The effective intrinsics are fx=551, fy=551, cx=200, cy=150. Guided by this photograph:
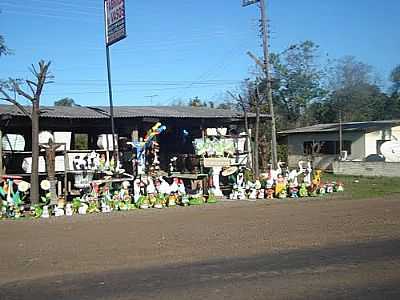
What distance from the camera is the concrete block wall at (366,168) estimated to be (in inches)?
1187

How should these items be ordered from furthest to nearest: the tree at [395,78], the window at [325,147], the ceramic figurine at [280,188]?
the tree at [395,78]
the window at [325,147]
the ceramic figurine at [280,188]

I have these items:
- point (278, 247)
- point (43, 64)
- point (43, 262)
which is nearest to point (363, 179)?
point (43, 64)

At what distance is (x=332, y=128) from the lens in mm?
38500

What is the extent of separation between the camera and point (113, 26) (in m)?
20.0

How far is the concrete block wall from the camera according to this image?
30141 millimetres

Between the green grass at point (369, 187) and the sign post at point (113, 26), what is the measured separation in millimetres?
9321

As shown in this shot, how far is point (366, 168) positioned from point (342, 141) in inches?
220

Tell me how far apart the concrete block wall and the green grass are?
102cm

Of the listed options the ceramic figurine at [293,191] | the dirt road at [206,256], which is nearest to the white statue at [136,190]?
the dirt road at [206,256]

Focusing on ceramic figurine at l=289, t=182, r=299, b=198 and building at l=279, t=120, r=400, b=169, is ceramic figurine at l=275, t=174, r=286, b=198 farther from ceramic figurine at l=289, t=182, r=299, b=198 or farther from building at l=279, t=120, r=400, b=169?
building at l=279, t=120, r=400, b=169

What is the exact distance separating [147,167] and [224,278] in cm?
1439

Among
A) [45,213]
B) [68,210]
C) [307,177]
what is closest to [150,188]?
[68,210]

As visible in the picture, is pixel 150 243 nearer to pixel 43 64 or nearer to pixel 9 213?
pixel 9 213

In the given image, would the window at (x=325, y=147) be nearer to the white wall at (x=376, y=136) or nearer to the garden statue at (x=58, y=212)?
the white wall at (x=376, y=136)
